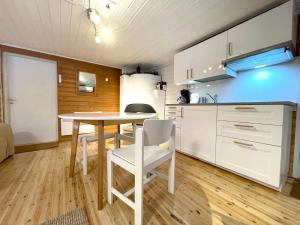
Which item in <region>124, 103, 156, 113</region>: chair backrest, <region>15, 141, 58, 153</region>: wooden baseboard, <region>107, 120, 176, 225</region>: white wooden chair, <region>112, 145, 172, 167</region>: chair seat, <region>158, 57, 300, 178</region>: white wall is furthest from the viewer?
<region>124, 103, 156, 113</region>: chair backrest

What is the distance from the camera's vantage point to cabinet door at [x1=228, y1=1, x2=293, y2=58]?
1.42 meters

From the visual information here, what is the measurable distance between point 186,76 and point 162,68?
141 centimetres

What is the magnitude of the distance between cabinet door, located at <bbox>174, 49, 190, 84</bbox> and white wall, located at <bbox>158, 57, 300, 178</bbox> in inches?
19.8

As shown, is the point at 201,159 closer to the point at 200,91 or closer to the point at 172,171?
the point at 172,171

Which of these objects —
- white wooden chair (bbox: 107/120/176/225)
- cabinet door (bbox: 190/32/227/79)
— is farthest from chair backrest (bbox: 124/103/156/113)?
white wooden chair (bbox: 107/120/176/225)

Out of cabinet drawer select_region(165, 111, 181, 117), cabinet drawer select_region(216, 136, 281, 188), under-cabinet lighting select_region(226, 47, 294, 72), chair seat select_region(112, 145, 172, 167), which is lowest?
cabinet drawer select_region(216, 136, 281, 188)

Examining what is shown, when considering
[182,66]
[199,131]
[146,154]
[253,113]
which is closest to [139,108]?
[182,66]

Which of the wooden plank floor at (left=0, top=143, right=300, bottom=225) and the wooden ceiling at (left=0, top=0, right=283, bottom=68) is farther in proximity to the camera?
the wooden ceiling at (left=0, top=0, right=283, bottom=68)

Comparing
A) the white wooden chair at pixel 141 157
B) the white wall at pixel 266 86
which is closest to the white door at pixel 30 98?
the white wooden chair at pixel 141 157

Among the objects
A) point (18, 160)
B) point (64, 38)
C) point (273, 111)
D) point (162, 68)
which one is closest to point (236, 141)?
point (273, 111)

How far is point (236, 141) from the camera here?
1705 millimetres

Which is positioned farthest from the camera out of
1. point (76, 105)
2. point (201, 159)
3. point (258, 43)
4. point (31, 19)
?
point (76, 105)

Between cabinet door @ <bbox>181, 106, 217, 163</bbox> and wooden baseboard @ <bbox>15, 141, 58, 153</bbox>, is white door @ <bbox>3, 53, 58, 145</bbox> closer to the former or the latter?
wooden baseboard @ <bbox>15, 141, 58, 153</bbox>

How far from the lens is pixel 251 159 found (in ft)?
5.17
